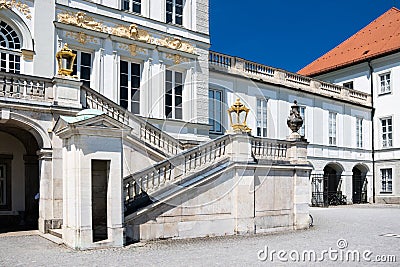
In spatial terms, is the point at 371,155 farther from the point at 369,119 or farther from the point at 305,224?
the point at 305,224

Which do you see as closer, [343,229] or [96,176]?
[96,176]

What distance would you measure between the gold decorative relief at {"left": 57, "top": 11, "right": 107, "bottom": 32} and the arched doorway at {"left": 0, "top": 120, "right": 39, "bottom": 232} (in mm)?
4347

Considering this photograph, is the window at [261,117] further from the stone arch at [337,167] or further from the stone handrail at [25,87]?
the stone handrail at [25,87]

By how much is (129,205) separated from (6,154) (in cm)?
598

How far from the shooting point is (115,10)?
57.4ft

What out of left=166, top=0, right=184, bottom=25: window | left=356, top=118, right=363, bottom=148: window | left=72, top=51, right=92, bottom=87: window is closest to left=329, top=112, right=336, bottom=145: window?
left=356, top=118, right=363, bottom=148: window

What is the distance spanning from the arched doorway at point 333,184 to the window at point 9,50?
20740 mm

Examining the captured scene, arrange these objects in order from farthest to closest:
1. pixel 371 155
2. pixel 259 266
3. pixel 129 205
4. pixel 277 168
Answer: pixel 371 155
pixel 277 168
pixel 129 205
pixel 259 266

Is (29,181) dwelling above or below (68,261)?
above

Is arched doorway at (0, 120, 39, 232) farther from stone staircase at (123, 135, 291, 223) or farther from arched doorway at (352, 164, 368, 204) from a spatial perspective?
arched doorway at (352, 164, 368, 204)

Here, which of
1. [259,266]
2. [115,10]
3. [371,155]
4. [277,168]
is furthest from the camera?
[371,155]

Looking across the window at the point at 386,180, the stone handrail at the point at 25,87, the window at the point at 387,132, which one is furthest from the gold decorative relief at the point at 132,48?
the window at the point at 386,180

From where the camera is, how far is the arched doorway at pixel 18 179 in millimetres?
14828

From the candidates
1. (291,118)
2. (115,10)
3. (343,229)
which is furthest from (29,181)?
(343,229)
